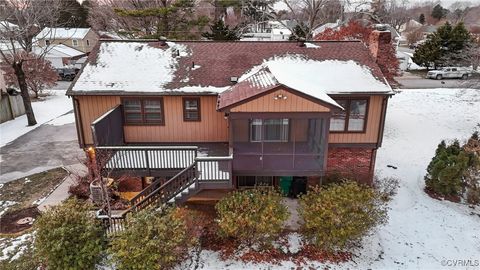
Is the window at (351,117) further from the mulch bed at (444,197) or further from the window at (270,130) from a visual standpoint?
the mulch bed at (444,197)

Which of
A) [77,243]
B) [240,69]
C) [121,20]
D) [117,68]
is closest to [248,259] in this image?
[77,243]

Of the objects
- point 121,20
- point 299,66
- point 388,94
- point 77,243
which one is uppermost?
point 121,20

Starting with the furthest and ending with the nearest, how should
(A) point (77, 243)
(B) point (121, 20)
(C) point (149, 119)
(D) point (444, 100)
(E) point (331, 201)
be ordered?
1. (B) point (121, 20)
2. (D) point (444, 100)
3. (C) point (149, 119)
4. (E) point (331, 201)
5. (A) point (77, 243)

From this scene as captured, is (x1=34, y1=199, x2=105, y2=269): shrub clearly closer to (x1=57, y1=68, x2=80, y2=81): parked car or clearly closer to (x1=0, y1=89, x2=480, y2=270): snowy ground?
(x1=0, y1=89, x2=480, y2=270): snowy ground

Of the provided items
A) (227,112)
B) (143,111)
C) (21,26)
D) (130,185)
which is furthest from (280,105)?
(21,26)

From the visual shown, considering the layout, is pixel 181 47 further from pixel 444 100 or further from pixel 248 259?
pixel 444 100

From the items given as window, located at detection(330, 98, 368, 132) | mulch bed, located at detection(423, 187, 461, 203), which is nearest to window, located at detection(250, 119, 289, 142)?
window, located at detection(330, 98, 368, 132)
